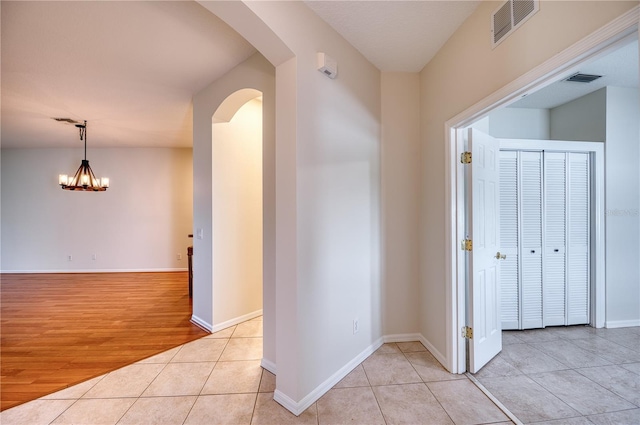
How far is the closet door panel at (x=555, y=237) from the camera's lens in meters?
2.98

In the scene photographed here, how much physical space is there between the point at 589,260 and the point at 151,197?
24.8ft

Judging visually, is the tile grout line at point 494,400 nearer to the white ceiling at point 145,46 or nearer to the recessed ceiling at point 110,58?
the white ceiling at point 145,46

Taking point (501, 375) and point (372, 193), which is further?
point (372, 193)

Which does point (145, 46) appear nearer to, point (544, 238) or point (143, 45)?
point (143, 45)

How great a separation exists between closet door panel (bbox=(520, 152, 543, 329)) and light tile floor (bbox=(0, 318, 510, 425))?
1525 mm

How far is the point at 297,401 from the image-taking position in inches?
67.2

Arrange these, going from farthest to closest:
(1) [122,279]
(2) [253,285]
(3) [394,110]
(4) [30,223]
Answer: (4) [30,223]
(1) [122,279]
(2) [253,285]
(3) [394,110]

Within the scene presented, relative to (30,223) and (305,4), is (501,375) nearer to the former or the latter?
(305,4)

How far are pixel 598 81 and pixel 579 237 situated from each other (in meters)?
1.72

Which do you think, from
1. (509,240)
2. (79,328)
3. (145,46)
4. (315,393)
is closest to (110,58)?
(145,46)

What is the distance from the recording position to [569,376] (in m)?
2.08

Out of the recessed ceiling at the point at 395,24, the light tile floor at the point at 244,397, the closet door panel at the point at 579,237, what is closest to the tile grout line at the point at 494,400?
the light tile floor at the point at 244,397

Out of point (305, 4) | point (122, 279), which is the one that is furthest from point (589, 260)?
point (122, 279)

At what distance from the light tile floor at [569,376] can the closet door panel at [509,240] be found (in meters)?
0.23
